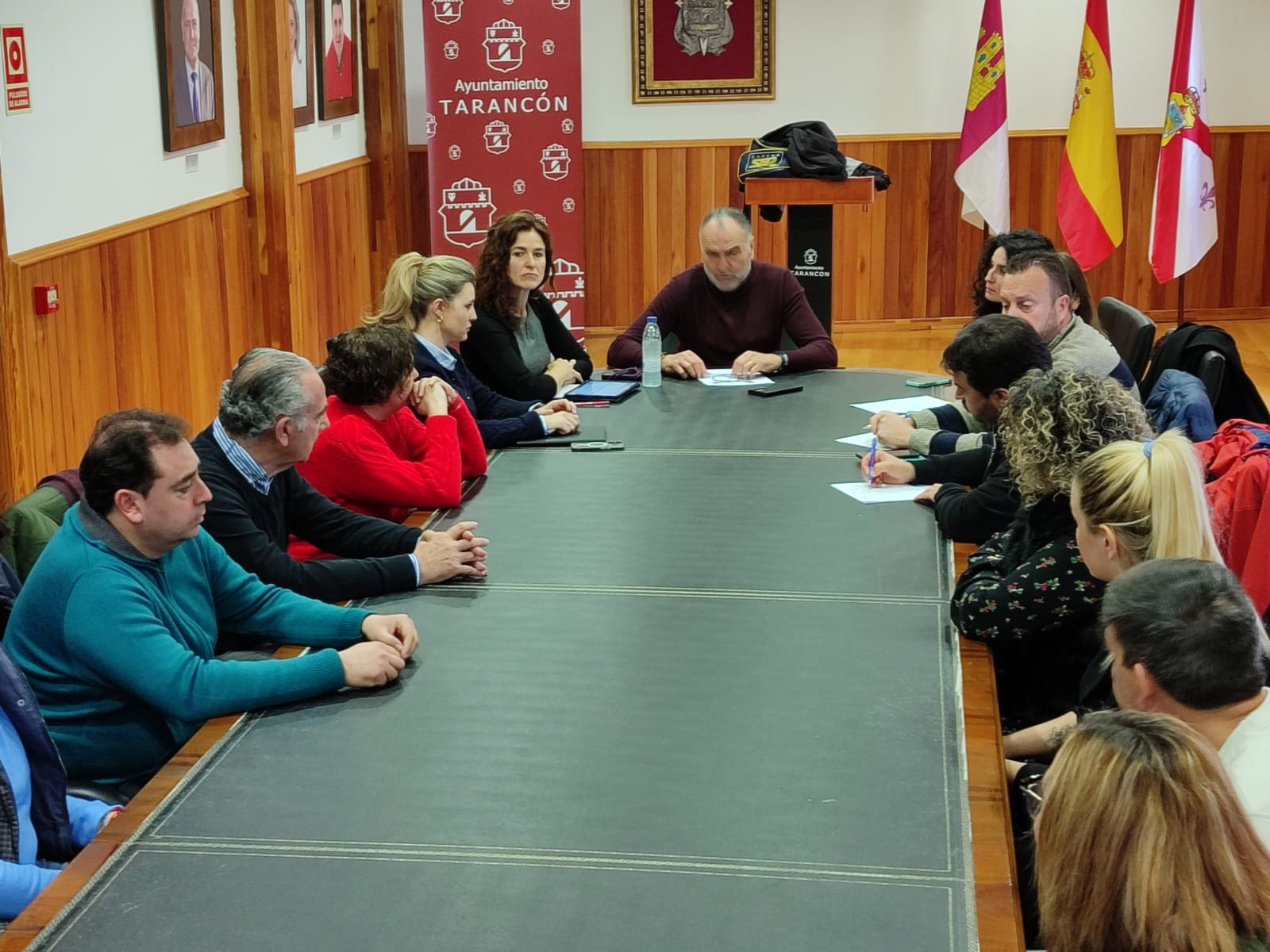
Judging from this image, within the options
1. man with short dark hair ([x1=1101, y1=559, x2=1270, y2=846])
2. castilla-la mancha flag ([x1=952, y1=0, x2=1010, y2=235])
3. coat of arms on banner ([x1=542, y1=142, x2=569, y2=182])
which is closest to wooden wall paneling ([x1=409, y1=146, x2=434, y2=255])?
coat of arms on banner ([x1=542, y1=142, x2=569, y2=182])

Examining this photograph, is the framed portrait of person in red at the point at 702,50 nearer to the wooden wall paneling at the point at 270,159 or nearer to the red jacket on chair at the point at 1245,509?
the wooden wall paneling at the point at 270,159

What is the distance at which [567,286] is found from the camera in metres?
8.01

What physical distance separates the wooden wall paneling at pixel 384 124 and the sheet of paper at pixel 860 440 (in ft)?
15.1

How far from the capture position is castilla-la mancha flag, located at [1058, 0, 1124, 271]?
25.5 feet

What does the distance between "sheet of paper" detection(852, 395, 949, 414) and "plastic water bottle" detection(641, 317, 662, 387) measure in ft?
2.27

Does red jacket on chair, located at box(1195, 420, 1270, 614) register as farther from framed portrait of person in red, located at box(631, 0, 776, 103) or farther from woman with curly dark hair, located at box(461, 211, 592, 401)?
framed portrait of person in red, located at box(631, 0, 776, 103)

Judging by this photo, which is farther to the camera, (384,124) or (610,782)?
(384,124)

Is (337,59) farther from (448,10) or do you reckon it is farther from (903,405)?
(903,405)

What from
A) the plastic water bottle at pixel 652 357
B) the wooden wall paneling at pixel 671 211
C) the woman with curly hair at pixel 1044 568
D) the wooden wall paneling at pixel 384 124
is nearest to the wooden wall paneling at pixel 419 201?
the wooden wall paneling at pixel 384 124

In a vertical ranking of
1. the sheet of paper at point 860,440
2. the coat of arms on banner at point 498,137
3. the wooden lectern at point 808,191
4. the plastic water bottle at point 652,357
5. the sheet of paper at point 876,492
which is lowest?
the sheet of paper at point 876,492

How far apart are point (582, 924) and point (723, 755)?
18.7 inches

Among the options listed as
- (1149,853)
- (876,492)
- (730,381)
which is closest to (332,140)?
(730,381)

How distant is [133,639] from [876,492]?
5.96 feet

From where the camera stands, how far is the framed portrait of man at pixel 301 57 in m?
6.61
